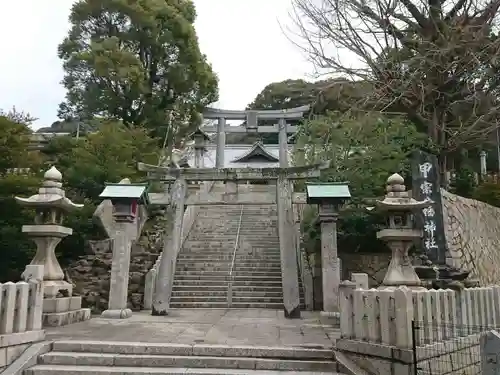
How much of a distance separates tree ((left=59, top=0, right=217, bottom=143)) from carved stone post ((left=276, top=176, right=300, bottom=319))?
13.6m

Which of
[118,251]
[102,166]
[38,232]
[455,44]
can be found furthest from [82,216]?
[455,44]

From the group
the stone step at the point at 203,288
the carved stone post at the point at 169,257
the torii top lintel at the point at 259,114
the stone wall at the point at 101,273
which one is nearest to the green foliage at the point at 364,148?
the stone step at the point at 203,288

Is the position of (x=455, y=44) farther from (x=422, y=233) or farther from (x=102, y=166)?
(x=102, y=166)

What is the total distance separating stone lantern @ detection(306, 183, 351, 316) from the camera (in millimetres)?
10609

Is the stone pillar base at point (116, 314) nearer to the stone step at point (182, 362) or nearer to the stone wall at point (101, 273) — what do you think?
the stone wall at point (101, 273)

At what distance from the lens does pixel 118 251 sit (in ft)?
35.8

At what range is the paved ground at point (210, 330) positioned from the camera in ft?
23.7

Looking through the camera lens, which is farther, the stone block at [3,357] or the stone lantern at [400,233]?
the stone lantern at [400,233]

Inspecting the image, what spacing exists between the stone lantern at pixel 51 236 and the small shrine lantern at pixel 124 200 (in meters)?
1.50

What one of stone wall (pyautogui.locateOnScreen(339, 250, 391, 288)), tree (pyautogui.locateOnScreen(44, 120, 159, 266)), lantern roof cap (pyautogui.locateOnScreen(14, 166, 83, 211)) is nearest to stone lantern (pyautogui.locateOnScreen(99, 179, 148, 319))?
lantern roof cap (pyautogui.locateOnScreen(14, 166, 83, 211))

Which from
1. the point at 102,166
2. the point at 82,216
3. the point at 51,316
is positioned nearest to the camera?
the point at 51,316

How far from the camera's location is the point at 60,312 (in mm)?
8930

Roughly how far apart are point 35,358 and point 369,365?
4.55 metres

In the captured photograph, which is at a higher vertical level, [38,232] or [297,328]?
[38,232]
